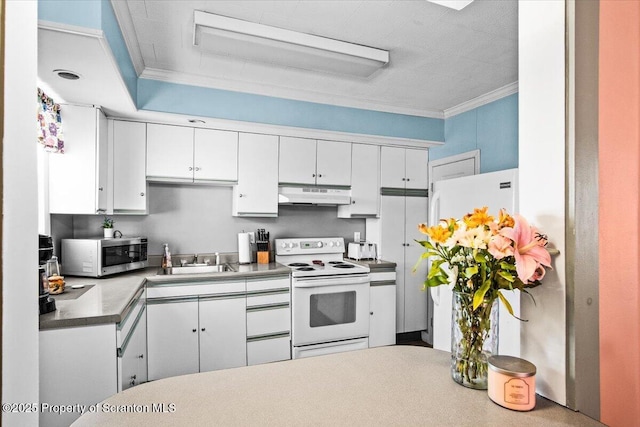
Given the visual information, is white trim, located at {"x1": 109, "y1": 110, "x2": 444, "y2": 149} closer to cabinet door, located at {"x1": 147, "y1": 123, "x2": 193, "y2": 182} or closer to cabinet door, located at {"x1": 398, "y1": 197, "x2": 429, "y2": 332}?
cabinet door, located at {"x1": 147, "y1": 123, "x2": 193, "y2": 182}

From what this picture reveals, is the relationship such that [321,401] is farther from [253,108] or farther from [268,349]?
[253,108]

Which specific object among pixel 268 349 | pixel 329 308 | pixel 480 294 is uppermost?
pixel 480 294

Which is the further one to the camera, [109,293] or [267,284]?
[267,284]

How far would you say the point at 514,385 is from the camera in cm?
83

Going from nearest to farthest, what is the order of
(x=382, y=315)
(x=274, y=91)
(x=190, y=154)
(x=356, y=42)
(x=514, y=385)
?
(x=514, y=385) < (x=356, y=42) < (x=190, y=154) < (x=274, y=91) < (x=382, y=315)

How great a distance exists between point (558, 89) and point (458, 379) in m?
0.80

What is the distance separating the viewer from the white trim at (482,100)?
3.21 meters

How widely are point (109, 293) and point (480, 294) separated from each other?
2146 mm

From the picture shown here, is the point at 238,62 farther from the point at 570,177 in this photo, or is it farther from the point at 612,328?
the point at 612,328

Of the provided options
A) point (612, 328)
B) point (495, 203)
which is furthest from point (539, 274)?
point (495, 203)

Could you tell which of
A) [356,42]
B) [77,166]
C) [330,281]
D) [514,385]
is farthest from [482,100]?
[77,166]

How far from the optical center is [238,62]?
2.74m

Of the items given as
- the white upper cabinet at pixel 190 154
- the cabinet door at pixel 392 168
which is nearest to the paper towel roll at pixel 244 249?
the white upper cabinet at pixel 190 154

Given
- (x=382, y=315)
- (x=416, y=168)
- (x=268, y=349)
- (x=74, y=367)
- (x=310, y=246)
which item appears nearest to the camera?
(x=74, y=367)
